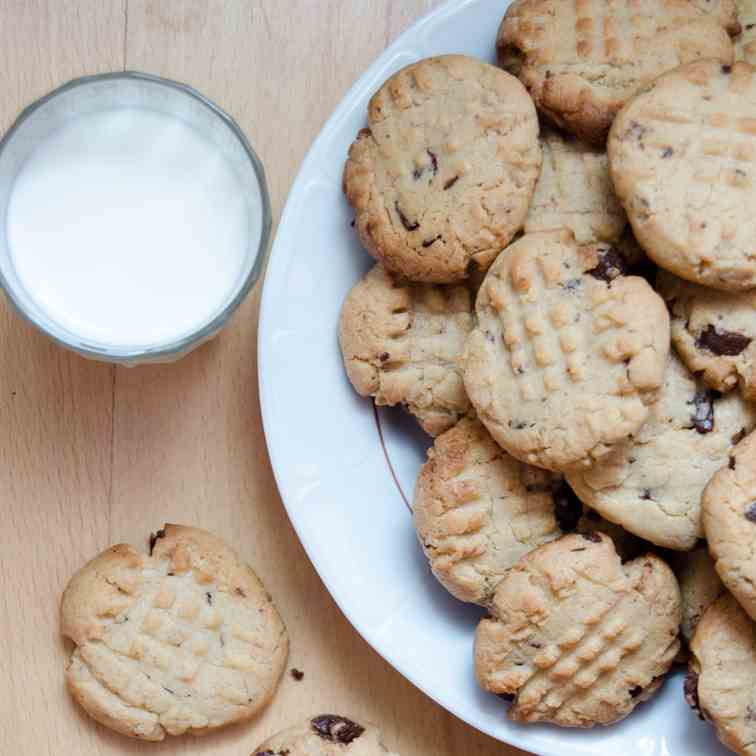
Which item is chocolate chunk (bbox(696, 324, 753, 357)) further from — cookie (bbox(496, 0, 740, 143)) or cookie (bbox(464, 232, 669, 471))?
cookie (bbox(496, 0, 740, 143))

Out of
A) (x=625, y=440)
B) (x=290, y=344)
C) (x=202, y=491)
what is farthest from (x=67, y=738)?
(x=625, y=440)

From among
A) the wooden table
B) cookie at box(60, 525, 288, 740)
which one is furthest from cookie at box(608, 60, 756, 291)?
cookie at box(60, 525, 288, 740)

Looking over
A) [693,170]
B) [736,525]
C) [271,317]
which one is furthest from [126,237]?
[736,525]

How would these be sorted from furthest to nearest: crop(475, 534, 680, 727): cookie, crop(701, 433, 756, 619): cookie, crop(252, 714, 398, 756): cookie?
crop(252, 714, 398, 756): cookie < crop(475, 534, 680, 727): cookie < crop(701, 433, 756, 619): cookie

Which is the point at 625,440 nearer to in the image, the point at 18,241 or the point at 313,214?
the point at 313,214

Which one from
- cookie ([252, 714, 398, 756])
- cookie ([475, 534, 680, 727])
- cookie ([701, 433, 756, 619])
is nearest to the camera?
cookie ([701, 433, 756, 619])

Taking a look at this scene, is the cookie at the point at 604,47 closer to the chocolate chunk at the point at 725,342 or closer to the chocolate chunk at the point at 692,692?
the chocolate chunk at the point at 725,342

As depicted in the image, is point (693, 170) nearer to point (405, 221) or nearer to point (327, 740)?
point (405, 221)
